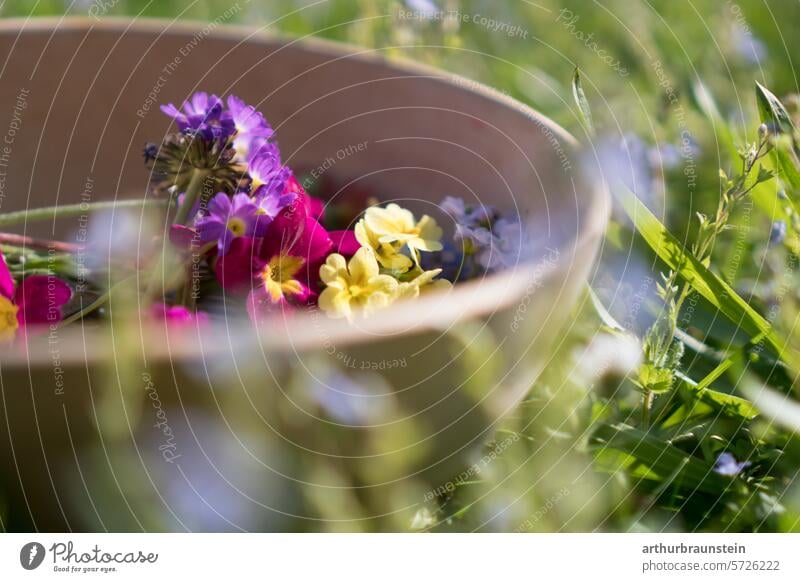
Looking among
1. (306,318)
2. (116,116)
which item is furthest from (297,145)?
(306,318)

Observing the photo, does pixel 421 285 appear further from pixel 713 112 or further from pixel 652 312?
pixel 713 112

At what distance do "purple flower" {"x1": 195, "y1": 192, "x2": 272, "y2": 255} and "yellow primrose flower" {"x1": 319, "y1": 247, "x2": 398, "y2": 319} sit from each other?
33 mm

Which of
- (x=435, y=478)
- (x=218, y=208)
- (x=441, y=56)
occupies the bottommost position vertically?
(x=435, y=478)

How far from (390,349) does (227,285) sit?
8cm

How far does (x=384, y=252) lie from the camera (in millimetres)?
426

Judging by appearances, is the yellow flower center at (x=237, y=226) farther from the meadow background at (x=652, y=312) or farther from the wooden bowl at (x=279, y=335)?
the meadow background at (x=652, y=312)

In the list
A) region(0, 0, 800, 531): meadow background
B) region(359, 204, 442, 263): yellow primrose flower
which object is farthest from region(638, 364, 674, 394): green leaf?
region(359, 204, 442, 263): yellow primrose flower

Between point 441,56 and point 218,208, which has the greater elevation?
point 441,56

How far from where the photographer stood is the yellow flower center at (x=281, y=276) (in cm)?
Answer: 39

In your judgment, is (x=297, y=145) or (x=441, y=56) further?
(x=441, y=56)

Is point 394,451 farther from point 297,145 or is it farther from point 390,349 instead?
point 297,145

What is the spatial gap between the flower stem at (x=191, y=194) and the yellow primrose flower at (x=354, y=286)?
0.05 meters

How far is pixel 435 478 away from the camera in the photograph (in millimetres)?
426

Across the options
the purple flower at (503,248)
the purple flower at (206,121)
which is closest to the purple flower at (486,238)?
the purple flower at (503,248)
